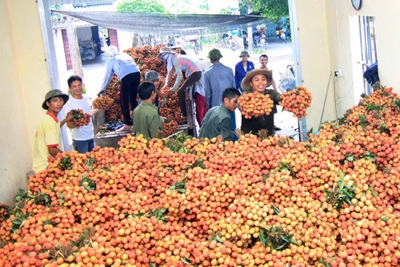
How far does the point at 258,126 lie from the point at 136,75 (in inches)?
117

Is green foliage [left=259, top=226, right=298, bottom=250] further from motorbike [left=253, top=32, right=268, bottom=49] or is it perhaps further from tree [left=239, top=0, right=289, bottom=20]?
motorbike [left=253, top=32, right=268, bottom=49]

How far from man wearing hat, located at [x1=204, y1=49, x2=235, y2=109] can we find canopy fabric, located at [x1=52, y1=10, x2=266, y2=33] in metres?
1.73

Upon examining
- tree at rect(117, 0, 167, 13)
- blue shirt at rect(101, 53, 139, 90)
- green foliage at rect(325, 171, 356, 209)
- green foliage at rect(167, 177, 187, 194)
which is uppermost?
tree at rect(117, 0, 167, 13)

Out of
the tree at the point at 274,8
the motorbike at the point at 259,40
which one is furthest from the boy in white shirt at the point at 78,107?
the motorbike at the point at 259,40

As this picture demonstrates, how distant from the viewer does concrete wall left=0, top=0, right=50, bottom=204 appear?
5.73 meters

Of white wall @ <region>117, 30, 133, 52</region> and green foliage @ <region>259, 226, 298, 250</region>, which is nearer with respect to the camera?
green foliage @ <region>259, 226, 298, 250</region>

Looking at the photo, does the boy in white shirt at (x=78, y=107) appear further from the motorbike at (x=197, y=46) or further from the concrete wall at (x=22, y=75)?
the motorbike at (x=197, y=46)

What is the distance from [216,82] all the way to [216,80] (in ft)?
0.11

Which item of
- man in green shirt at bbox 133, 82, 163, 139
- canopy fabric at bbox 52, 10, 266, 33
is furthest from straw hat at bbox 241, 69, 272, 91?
canopy fabric at bbox 52, 10, 266, 33

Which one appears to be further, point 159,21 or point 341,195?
point 159,21

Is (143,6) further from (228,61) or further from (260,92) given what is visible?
(260,92)

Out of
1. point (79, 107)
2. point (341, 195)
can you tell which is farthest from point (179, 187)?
point (79, 107)

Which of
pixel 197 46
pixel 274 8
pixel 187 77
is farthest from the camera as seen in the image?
pixel 197 46

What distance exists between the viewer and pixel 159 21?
8.83 m
